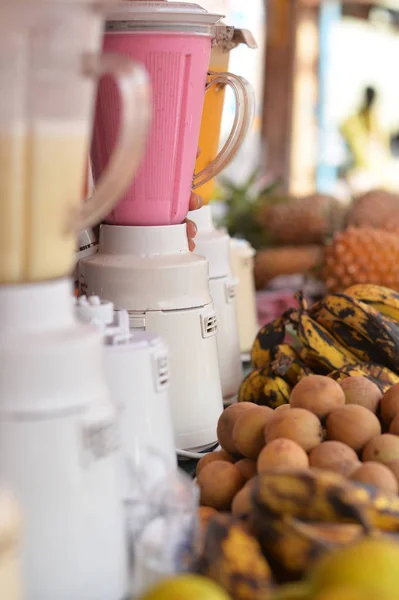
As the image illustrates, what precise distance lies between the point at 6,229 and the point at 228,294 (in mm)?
659

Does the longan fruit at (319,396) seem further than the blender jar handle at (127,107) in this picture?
Yes

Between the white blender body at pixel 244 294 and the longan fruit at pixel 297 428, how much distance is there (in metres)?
0.66

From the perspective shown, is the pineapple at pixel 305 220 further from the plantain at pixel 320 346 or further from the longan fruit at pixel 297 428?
the longan fruit at pixel 297 428

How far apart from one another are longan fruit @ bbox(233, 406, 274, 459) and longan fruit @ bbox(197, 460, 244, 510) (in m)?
0.03

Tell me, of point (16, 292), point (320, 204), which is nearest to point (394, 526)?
point (16, 292)

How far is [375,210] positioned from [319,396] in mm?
1377

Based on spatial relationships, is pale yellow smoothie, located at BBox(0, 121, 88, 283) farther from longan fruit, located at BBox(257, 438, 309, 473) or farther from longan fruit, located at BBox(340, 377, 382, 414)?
longan fruit, located at BBox(340, 377, 382, 414)

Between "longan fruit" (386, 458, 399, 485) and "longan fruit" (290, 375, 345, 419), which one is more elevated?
"longan fruit" (290, 375, 345, 419)

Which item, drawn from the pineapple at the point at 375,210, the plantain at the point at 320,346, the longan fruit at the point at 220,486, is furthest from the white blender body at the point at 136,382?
the pineapple at the point at 375,210

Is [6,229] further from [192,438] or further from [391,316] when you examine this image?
[391,316]

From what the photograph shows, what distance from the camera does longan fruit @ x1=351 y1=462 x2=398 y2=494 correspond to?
2.36 feet

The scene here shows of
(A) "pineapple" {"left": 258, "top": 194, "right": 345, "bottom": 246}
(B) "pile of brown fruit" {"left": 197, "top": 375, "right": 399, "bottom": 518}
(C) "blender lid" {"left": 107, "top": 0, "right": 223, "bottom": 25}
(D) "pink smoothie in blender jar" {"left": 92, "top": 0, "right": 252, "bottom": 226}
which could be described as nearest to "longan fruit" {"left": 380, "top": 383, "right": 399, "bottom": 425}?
(B) "pile of brown fruit" {"left": 197, "top": 375, "right": 399, "bottom": 518}

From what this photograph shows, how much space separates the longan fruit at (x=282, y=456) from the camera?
0.75 m

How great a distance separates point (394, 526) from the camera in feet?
2.17
